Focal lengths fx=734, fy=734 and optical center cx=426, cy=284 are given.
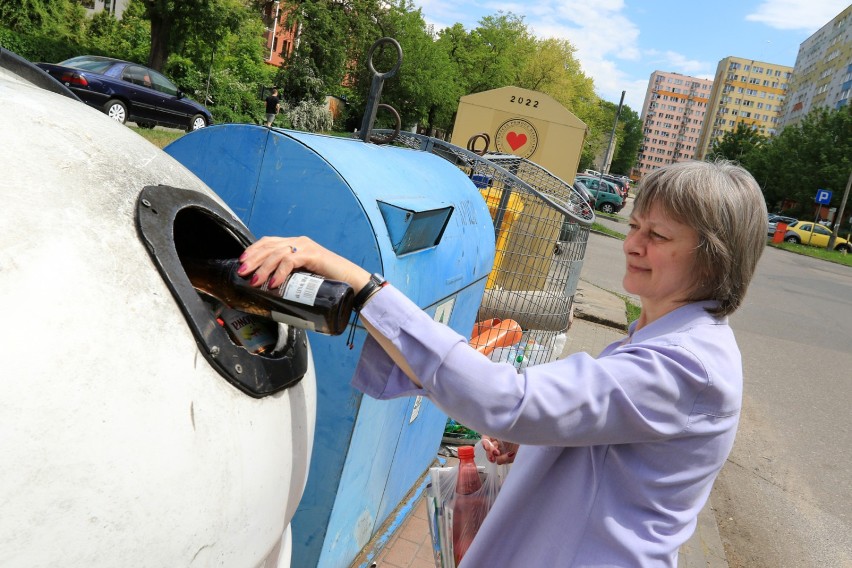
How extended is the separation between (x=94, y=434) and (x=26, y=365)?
0.45 feet

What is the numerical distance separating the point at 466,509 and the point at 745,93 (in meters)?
153

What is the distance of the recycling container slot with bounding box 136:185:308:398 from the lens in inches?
49.4

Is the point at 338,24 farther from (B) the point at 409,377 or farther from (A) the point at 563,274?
(B) the point at 409,377

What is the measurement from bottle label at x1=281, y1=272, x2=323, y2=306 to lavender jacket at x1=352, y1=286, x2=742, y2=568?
0.10m

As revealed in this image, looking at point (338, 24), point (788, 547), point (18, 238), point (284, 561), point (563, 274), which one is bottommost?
point (788, 547)

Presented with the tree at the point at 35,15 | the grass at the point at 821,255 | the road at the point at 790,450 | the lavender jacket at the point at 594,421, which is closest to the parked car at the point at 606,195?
the grass at the point at 821,255

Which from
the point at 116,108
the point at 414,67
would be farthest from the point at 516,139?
the point at 414,67

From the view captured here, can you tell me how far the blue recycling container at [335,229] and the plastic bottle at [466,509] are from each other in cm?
38

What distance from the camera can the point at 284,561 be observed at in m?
1.78

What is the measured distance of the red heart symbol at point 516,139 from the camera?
11.5 m

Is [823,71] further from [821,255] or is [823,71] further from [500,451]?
[500,451]

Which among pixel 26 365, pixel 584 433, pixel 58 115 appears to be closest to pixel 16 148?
pixel 58 115

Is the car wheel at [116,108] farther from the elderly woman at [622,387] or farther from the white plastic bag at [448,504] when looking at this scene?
the elderly woman at [622,387]

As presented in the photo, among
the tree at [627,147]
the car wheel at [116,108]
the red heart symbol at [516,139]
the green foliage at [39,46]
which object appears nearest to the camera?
the red heart symbol at [516,139]
